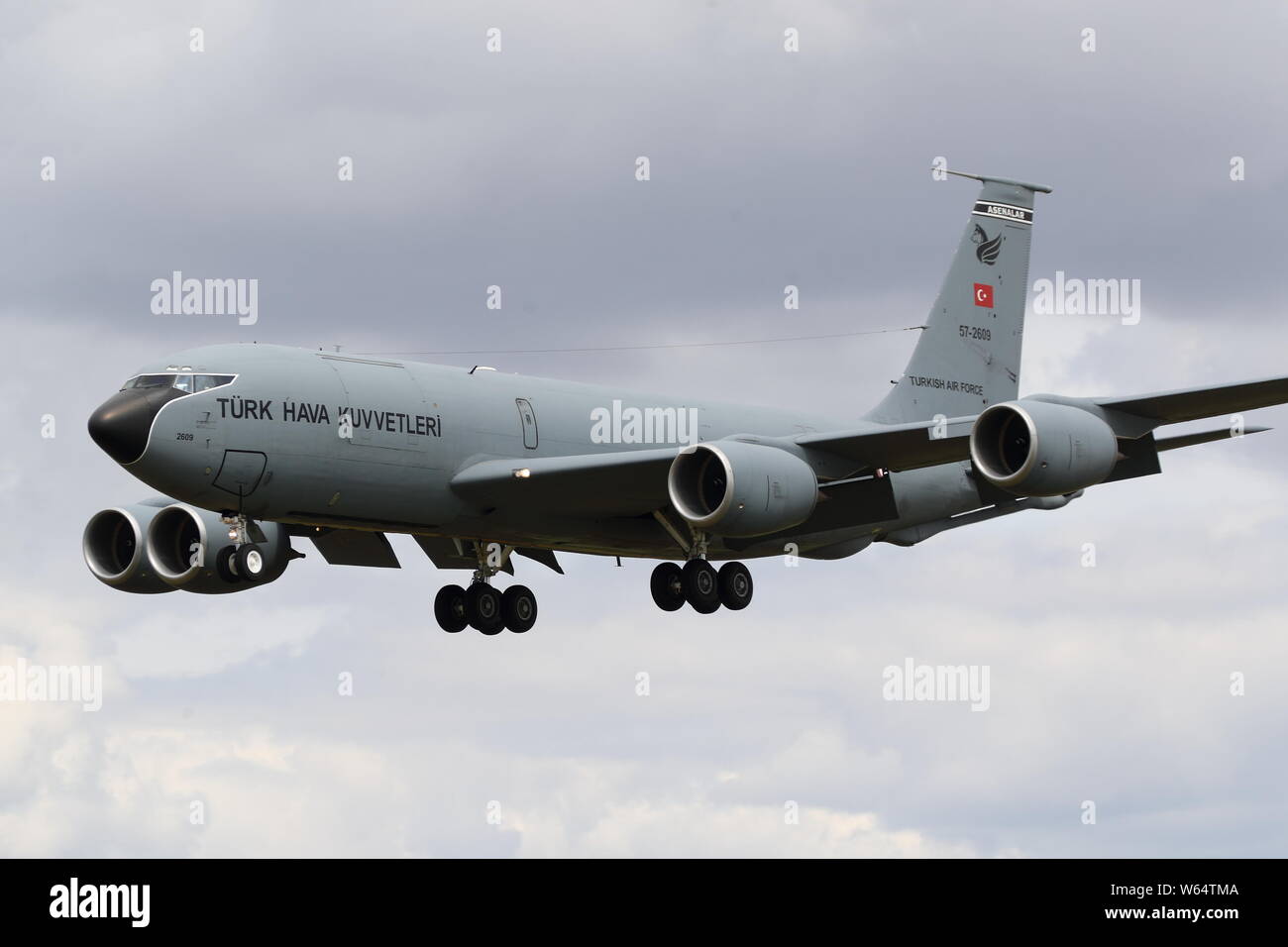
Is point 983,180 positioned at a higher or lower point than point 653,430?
higher

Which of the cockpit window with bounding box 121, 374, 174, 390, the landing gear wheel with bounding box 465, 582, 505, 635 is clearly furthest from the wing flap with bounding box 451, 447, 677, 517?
the cockpit window with bounding box 121, 374, 174, 390

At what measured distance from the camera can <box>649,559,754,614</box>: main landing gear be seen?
143 feet

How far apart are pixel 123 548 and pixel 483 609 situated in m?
8.11

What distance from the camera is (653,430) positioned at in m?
46.0

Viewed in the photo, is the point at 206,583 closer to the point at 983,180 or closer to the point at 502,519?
the point at 502,519

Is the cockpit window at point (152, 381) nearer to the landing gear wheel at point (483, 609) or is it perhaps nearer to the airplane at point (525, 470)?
the airplane at point (525, 470)

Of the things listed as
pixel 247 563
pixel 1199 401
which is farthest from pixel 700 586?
pixel 1199 401

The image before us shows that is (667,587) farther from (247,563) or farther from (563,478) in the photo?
(247,563)

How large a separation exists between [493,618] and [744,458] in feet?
30.6

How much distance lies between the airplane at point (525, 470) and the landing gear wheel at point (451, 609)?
5 cm

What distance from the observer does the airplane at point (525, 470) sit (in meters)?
38.7

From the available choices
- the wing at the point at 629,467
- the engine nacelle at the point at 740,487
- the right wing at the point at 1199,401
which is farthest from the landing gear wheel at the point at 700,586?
the right wing at the point at 1199,401

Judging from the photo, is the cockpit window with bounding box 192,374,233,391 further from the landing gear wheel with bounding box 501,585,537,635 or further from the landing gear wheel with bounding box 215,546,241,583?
the landing gear wheel with bounding box 501,585,537,635

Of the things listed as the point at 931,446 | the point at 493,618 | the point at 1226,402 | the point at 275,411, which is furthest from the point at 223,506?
the point at 1226,402
